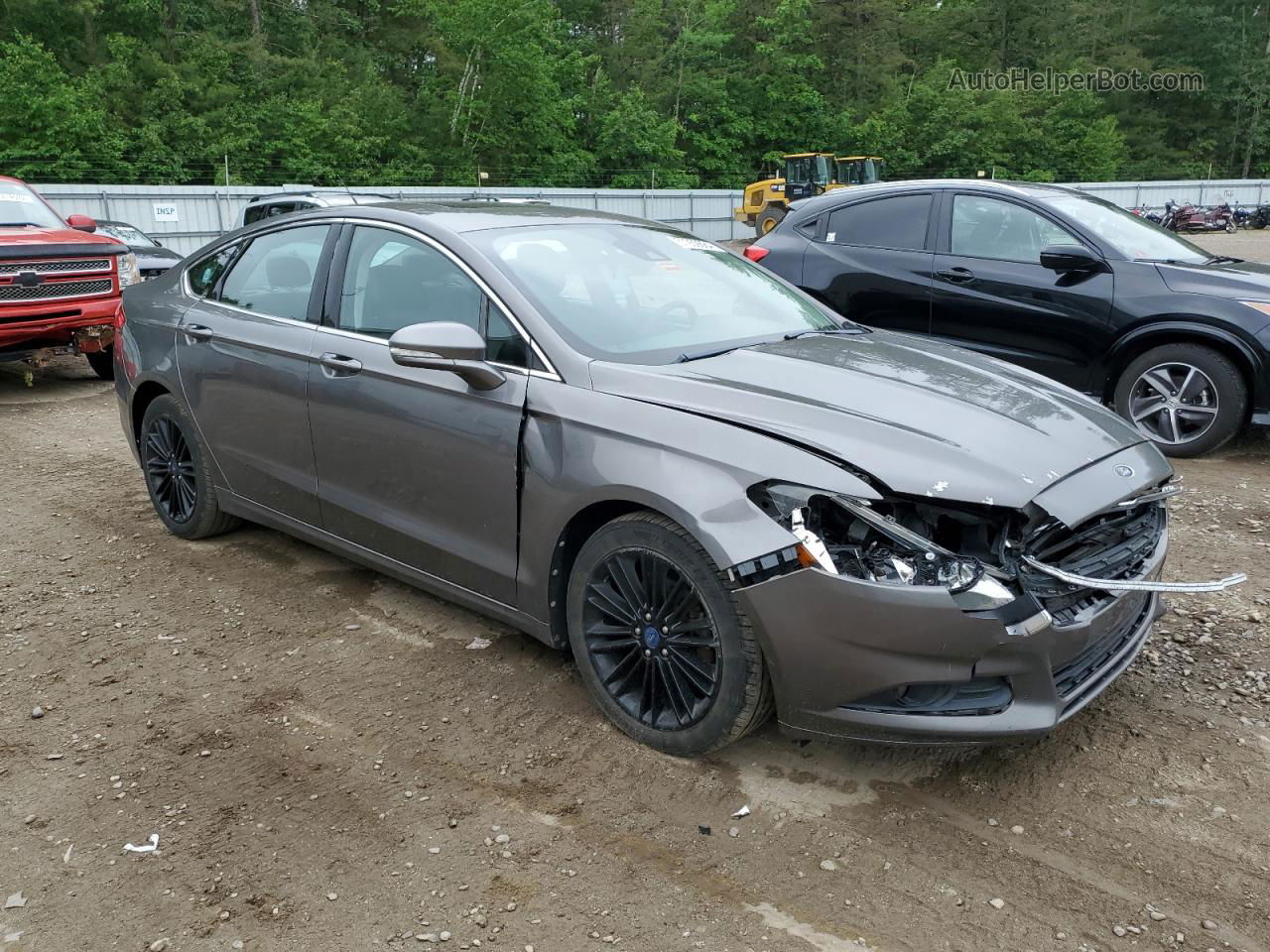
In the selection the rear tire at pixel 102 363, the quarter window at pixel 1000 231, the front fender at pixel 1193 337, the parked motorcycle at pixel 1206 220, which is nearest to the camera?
the front fender at pixel 1193 337

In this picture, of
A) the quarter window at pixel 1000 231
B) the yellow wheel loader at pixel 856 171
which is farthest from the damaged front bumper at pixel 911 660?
the yellow wheel loader at pixel 856 171

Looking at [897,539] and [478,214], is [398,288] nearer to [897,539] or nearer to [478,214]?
[478,214]

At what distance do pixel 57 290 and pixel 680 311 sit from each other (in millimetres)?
7375

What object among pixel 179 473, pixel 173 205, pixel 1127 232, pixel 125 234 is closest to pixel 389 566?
pixel 179 473

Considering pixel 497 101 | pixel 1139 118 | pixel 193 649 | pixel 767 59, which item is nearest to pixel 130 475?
pixel 193 649

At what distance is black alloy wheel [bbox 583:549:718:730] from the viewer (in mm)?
3029

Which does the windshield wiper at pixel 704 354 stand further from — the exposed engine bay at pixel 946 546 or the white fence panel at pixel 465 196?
the white fence panel at pixel 465 196

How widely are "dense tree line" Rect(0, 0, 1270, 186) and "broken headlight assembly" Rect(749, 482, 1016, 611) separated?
3302 centimetres

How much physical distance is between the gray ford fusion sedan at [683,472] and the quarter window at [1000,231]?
316 cm

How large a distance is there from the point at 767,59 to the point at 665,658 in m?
54.6

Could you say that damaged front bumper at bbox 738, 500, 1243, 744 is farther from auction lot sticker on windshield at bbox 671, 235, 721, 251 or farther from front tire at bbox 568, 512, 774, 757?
auction lot sticker on windshield at bbox 671, 235, 721, 251

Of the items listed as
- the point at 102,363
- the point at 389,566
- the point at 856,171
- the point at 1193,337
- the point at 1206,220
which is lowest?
the point at 1206,220

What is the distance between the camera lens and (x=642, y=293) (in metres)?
3.84

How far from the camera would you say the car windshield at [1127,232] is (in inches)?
265
